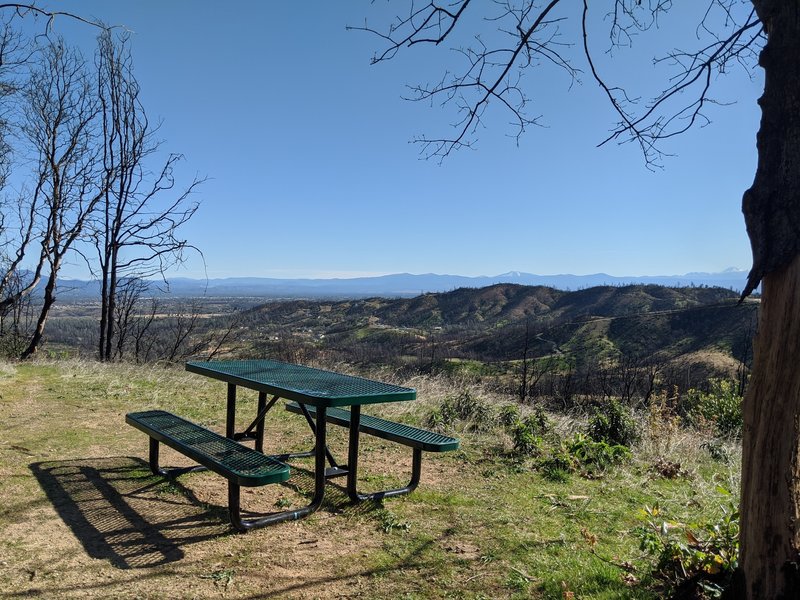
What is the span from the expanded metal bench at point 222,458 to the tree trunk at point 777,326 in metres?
2.28

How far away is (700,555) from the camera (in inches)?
97.3

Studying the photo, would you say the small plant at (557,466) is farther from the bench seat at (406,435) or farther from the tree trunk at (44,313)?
the tree trunk at (44,313)

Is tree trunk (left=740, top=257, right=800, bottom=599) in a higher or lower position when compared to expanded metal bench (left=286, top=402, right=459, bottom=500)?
higher

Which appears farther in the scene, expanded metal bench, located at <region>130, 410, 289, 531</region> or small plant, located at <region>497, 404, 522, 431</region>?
A: small plant, located at <region>497, 404, 522, 431</region>

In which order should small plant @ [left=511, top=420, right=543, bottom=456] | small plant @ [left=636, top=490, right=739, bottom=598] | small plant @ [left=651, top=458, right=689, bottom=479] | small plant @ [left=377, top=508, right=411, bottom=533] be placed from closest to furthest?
1. small plant @ [left=636, top=490, right=739, bottom=598]
2. small plant @ [left=377, top=508, right=411, bottom=533]
3. small plant @ [left=651, top=458, right=689, bottom=479]
4. small plant @ [left=511, top=420, right=543, bottom=456]

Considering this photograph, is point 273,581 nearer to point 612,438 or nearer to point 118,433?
point 118,433

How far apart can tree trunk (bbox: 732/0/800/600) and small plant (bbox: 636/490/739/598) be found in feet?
1.11

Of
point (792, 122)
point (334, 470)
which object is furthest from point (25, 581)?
point (792, 122)

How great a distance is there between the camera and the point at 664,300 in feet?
280

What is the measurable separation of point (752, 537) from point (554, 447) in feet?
12.7

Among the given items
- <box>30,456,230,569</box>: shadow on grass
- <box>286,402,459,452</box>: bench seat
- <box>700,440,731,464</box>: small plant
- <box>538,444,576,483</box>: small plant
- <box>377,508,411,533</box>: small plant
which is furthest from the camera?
<box>700,440,731,464</box>: small plant

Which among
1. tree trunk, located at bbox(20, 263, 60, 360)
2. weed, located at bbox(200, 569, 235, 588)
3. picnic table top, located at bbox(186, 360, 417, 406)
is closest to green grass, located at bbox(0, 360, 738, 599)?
weed, located at bbox(200, 569, 235, 588)

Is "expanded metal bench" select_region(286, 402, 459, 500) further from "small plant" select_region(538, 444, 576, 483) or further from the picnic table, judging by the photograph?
"small plant" select_region(538, 444, 576, 483)

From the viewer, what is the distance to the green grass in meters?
2.85
